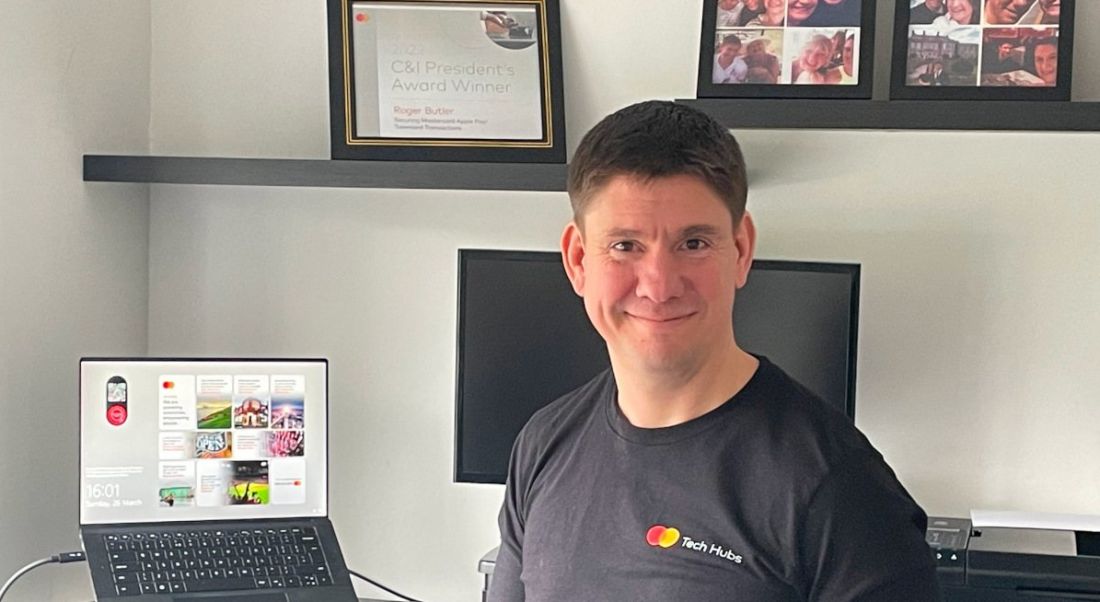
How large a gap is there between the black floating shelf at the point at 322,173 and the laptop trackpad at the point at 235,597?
27.2 inches

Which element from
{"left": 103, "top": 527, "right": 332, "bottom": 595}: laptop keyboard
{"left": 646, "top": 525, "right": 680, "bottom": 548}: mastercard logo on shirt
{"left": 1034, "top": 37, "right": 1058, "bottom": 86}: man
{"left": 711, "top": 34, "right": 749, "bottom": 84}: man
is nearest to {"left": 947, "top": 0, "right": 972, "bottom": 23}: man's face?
{"left": 1034, "top": 37, "right": 1058, "bottom": 86}: man

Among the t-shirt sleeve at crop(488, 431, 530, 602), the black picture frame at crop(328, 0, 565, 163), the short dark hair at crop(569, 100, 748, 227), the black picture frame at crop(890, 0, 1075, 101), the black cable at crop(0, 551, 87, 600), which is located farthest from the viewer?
the black picture frame at crop(328, 0, 565, 163)

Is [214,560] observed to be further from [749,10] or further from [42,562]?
[749,10]

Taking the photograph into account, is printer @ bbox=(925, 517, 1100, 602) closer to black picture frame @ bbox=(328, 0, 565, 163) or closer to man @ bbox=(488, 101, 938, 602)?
man @ bbox=(488, 101, 938, 602)

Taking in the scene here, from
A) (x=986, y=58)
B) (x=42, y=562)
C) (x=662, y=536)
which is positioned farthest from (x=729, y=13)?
(x=42, y=562)

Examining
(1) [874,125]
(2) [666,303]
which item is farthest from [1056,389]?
(2) [666,303]

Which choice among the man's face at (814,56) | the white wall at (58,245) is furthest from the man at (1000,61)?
the white wall at (58,245)

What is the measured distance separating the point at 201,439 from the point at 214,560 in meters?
0.21

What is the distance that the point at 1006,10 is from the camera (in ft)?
6.94

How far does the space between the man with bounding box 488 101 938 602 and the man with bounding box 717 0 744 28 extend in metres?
0.93

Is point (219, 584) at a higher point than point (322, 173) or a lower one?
lower

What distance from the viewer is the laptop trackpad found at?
190 cm

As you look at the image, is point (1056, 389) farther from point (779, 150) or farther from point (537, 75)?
point (537, 75)

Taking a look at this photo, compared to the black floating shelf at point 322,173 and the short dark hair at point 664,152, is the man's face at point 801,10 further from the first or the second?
the short dark hair at point 664,152
